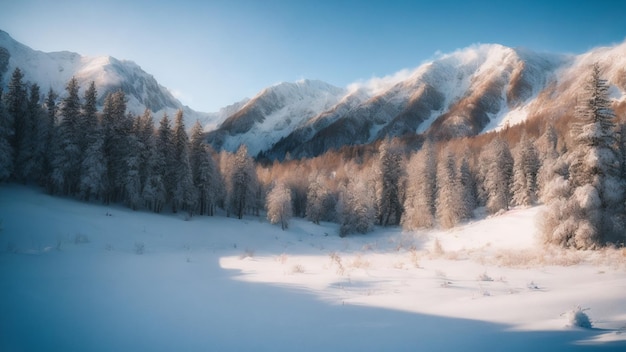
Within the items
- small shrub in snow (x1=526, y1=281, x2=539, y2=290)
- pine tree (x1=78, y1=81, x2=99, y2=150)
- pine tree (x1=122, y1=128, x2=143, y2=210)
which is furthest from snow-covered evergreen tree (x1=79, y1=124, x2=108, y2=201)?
small shrub in snow (x1=526, y1=281, x2=539, y2=290)

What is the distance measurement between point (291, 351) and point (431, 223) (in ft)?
155

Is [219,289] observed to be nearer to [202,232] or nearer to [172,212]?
[202,232]

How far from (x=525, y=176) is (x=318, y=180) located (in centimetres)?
3667

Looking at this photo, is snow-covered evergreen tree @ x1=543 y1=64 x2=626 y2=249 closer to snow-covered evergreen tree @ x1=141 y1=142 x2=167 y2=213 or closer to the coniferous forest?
the coniferous forest

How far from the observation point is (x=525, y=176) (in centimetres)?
4559

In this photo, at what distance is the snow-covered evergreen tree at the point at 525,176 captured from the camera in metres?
44.7

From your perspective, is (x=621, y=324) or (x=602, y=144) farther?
(x=602, y=144)

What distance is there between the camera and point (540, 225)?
75.2ft

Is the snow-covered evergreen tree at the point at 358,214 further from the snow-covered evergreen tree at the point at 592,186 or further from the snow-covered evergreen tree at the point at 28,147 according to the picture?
the snow-covered evergreen tree at the point at 28,147

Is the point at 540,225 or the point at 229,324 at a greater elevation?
the point at 540,225

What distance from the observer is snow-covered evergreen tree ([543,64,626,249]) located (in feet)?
64.0

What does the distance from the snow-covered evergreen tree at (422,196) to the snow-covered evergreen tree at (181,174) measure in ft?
116

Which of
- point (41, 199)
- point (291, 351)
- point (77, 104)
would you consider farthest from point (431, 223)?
point (77, 104)

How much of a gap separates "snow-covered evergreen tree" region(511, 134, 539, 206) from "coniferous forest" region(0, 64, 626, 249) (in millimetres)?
170
